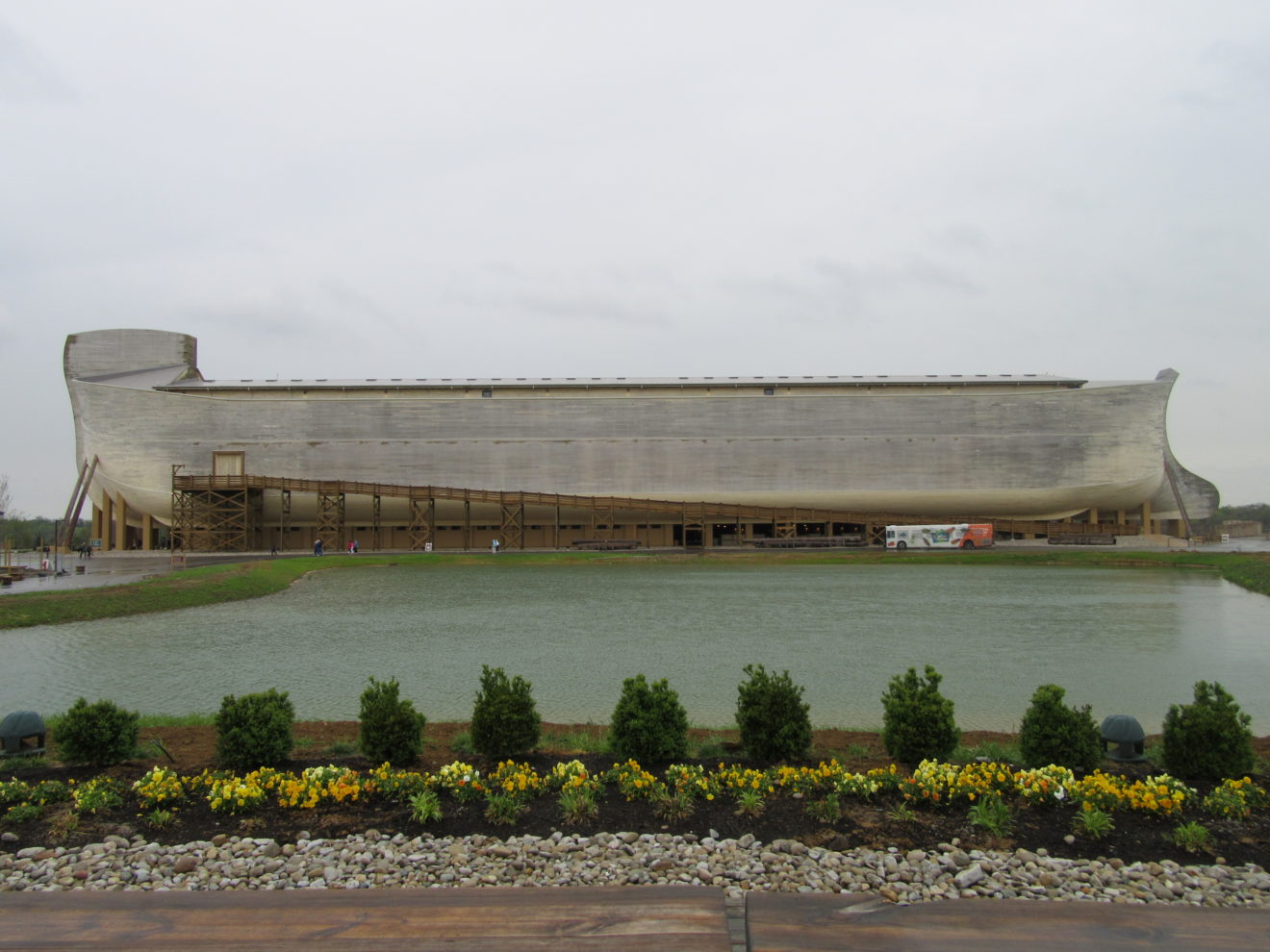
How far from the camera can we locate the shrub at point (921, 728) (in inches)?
263

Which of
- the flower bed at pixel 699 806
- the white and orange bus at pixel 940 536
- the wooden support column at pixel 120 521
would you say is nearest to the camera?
the flower bed at pixel 699 806

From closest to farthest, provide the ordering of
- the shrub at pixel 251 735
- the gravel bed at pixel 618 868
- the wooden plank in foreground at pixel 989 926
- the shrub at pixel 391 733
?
the wooden plank in foreground at pixel 989 926 < the gravel bed at pixel 618 868 < the shrub at pixel 251 735 < the shrub at pixel 391 733

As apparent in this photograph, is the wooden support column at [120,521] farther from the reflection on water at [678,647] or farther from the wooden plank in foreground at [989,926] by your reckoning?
the wooden plank in foreground at [989,926]

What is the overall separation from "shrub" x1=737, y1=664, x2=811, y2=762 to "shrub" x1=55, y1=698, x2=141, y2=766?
5.27 m

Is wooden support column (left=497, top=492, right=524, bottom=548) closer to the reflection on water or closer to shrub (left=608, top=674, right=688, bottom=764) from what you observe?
the reflection on water

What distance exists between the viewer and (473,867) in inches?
186

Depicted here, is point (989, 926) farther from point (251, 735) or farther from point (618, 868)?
point (251, 735)

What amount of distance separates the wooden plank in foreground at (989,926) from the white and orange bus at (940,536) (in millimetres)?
53852

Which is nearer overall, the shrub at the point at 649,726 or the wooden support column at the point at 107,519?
the shrub at the point at 649,726

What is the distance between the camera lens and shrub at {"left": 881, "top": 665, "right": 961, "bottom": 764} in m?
6.69

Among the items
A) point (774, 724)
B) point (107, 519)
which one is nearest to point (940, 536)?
point (774, 724)

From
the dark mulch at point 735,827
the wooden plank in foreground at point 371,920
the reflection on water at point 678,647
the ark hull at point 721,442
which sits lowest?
the reflection on water at point 678,647

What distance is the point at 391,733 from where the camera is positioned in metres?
6.84

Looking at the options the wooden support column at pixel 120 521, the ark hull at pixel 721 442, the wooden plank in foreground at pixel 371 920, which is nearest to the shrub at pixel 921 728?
the wooden plank in foreground at pixel 371 920
